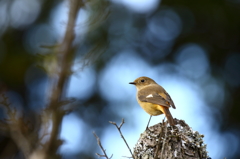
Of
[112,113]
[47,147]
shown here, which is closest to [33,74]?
[112,113]

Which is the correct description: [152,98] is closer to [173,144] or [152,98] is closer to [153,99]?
[153,99]

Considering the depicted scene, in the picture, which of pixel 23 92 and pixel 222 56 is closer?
pixel 23 92

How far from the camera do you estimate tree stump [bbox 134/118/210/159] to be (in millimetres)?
3357

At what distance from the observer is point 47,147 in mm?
1959

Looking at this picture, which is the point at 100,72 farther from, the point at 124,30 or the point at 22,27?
the point at 22,27

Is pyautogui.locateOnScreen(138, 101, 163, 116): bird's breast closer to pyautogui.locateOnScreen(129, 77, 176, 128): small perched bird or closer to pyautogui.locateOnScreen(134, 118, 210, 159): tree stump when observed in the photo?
pyautogui.locateOnScreen(129, 77, 176, 128): small perched bird

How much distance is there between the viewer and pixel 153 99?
5.16 m

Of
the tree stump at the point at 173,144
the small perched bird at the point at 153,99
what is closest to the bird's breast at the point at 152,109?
the small perched bird at the point at 153,99

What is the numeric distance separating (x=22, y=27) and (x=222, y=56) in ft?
14.1

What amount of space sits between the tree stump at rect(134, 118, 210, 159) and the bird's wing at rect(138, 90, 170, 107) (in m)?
1.19

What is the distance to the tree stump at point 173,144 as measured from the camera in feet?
11.0

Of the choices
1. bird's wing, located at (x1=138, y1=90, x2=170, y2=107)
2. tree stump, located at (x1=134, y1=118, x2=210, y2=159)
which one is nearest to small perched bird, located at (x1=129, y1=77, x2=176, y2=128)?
bird's wing, located at (x1=138, y1=90, x2=170, y2=107)

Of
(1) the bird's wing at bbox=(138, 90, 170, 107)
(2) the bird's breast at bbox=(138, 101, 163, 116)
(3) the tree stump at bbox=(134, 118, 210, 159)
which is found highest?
(1) the bird's wing at bbox=(138, 90, 170, 107)

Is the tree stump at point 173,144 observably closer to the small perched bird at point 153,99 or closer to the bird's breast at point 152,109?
the small perched bird at point 153,99
